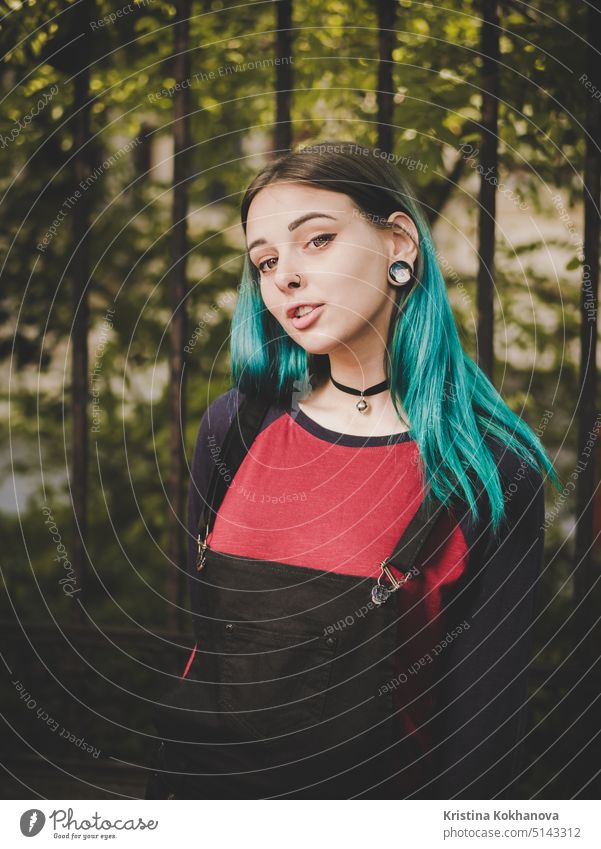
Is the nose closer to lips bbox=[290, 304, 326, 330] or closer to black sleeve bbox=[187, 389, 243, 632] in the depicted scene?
lips bbox=[290, 304, 326, 330]

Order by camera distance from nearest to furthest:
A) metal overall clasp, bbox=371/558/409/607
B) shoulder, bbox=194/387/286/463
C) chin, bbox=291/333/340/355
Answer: metal overall clasp, bbox=371/558/409/607 < chin, bbox=291/333/340/355 < shoulder, bbox=194/387/286/463

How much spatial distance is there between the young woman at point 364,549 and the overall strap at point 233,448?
0.01 metres

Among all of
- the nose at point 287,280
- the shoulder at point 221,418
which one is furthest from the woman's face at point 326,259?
the shoulder at point 221,418

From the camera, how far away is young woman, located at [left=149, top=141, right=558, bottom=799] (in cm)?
146

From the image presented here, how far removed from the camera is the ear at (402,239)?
1.50m

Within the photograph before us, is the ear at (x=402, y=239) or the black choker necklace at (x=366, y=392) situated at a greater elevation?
the ear at (x=402, y=239)

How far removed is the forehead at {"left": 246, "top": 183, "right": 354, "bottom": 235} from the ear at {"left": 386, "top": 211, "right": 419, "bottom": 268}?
10 cm

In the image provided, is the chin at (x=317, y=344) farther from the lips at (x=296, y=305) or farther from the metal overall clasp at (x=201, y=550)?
→ the metal overall clasp at (x=201, y=550)

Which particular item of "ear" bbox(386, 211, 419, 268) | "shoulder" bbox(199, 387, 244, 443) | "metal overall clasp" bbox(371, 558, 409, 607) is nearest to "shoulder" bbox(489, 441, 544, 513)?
"metal overall clasp" bbox(371, 558, 409, 607)

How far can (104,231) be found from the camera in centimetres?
301

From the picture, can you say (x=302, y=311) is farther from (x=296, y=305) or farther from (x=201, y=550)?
(x=201, y=550)

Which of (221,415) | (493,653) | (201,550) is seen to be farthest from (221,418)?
(493,653)

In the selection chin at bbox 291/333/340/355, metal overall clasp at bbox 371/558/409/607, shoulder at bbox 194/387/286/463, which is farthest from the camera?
shoulder at bbox 194/387/286/463
